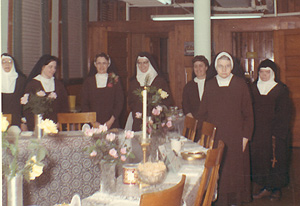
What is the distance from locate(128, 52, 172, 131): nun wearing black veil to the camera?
4.88 metres

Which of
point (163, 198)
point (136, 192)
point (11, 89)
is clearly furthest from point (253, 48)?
A: point (163, 198)

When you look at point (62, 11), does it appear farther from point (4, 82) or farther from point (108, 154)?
point (108, 154)

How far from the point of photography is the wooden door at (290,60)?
25.9 feet

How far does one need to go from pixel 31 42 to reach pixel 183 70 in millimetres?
3402

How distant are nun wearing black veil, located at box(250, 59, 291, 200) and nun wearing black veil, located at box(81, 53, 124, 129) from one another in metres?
1.57

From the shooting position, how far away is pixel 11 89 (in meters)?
4.52

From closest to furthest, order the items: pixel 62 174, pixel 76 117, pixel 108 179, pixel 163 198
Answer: pixel 163 198 → pixel 108 179 → pixel 62 174 → pixel 76 117

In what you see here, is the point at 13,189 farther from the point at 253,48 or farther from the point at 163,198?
the point at 253,48

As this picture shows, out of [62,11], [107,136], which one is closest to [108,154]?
[107,136]

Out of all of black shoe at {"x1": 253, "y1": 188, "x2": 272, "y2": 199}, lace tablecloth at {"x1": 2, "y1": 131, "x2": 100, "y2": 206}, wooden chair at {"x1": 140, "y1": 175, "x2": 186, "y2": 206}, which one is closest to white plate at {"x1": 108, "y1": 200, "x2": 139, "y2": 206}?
wooden chair at {"x1": 140, "y1": 175, "x2": 186, "y2": 206}

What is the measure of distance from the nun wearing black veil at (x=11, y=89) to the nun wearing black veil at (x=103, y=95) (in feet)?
2.46

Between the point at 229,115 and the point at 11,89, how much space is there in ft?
7.54

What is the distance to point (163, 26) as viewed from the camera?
8.59m

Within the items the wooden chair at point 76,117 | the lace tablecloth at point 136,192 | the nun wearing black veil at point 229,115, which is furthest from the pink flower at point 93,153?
the wooden chair at point 76,117
